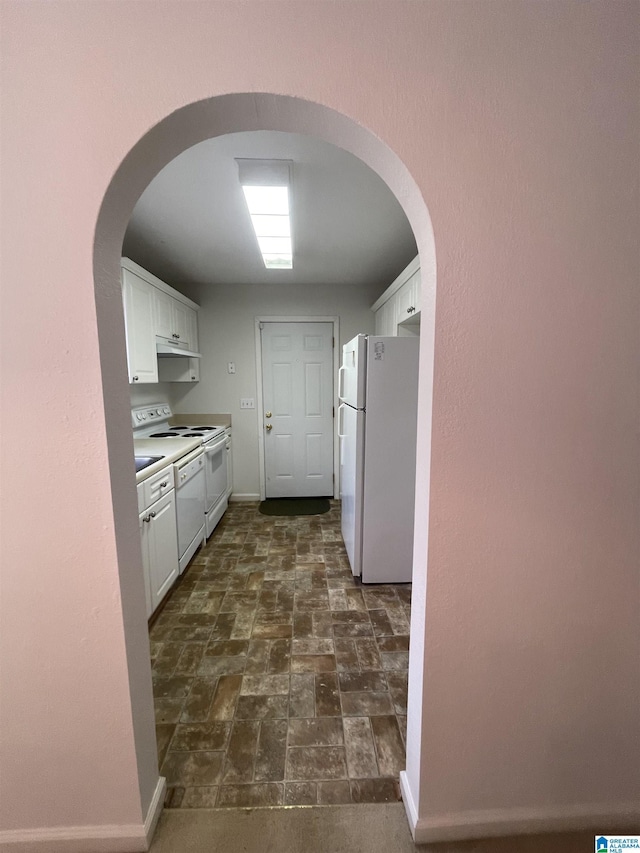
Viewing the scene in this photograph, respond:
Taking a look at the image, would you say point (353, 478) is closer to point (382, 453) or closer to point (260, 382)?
point (382, 453)

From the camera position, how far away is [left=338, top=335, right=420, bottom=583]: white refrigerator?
7.42 ft

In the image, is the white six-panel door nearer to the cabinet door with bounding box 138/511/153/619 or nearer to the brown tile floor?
the brown tile floor

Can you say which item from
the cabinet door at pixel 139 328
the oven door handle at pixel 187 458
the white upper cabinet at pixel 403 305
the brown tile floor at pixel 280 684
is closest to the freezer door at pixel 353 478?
the brown tile floor at pixel 280 684

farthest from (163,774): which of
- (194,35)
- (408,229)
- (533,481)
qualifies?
(408,229)

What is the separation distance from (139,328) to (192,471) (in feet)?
3.69

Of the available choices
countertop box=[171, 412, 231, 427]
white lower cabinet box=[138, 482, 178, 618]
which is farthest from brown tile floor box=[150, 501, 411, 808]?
countertop box=[171, 412, 231, 427]

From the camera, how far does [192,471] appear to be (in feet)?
8.76

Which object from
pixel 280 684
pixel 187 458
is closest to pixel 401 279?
pixel 187 458

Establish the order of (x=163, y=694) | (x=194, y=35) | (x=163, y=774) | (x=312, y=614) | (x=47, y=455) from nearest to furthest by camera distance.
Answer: (x=194, y=35)
(x=47, y=455)
(x=163, y=774)
(x=163, y=694)
(x=312, y=614)

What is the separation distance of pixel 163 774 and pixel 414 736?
0.96 metres

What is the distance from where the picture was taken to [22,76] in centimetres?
80

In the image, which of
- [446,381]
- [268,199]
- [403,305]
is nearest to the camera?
[446,381]

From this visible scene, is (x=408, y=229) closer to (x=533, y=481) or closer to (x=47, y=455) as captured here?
(x=533, y=481)

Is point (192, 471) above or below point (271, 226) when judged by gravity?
below
